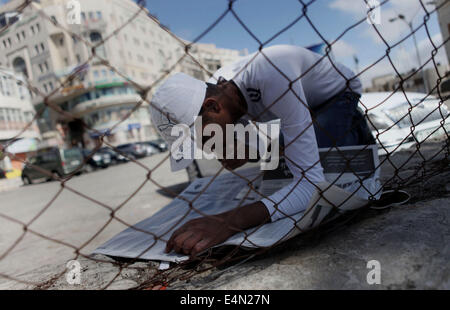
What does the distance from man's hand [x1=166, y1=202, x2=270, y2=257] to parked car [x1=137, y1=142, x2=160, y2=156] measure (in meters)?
15.4

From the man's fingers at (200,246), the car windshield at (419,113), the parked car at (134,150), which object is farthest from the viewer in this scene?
the parked car at (134,150)

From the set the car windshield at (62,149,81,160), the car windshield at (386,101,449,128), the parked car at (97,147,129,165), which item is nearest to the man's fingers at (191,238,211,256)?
the car windshield at (386,101,449,128)

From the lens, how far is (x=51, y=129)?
30484 mm

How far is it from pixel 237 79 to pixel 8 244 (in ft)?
7.97

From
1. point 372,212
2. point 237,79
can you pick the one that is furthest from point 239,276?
point 237,79

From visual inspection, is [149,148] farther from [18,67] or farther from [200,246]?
[200,246]

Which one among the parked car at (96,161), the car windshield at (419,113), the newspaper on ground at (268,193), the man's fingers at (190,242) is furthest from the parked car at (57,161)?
the man's fingers at (190,242)

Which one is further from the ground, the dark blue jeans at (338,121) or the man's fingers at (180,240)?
the dark blue jeans at (338,121)

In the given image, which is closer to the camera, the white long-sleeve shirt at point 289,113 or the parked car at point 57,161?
the white long-sleeve shirt at point 289,113

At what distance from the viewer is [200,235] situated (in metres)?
1.06

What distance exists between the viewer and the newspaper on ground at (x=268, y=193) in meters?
1.03

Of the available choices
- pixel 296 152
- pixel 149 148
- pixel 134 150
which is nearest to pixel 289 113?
pixel 296 152

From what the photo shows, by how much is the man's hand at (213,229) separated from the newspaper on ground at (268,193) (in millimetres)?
26

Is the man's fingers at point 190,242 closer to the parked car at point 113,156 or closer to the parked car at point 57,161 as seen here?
the parked car at point 57,161
